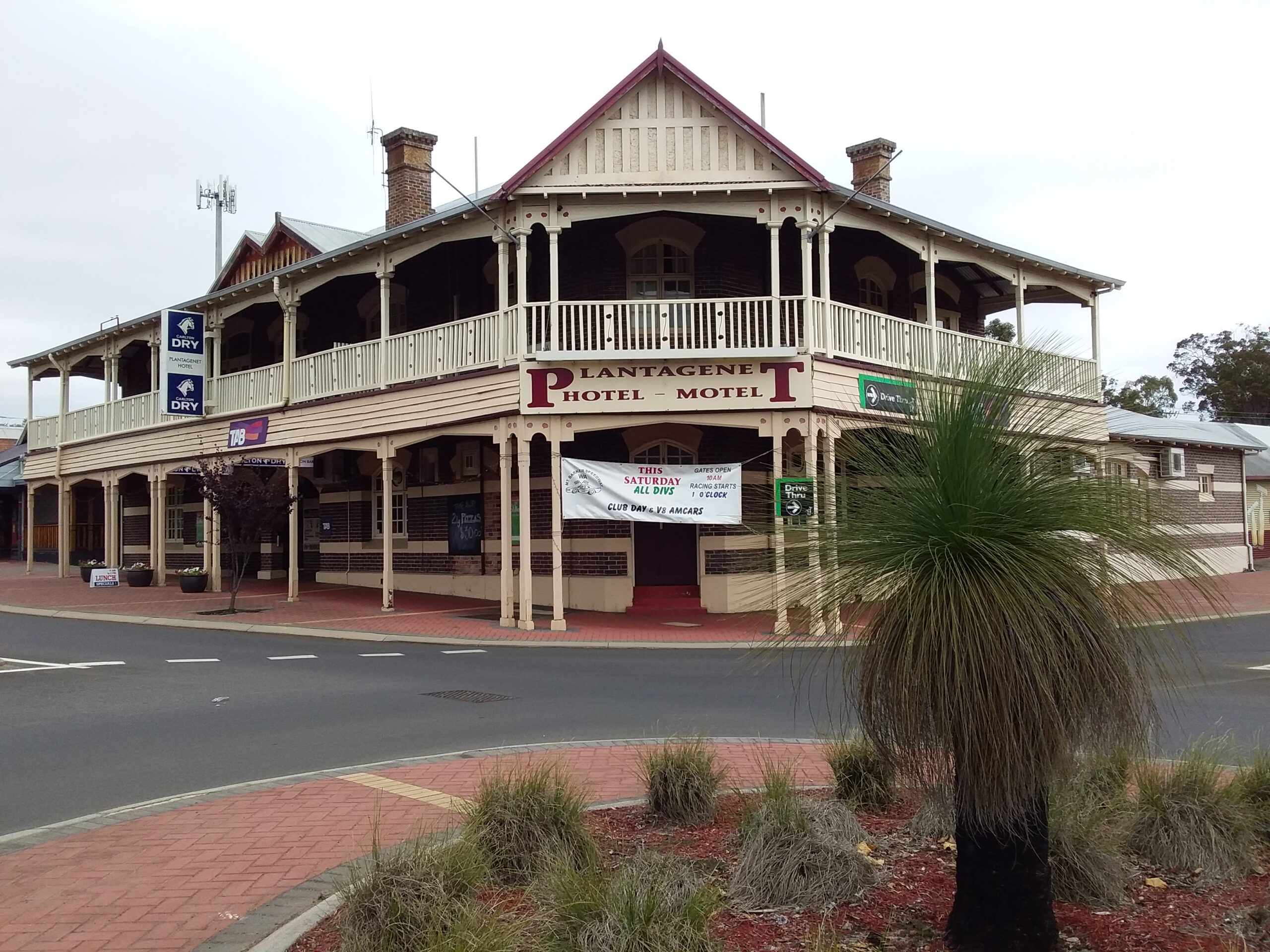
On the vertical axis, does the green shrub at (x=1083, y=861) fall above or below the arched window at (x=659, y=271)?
below

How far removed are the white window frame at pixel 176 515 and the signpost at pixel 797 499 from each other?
28662 millimetres

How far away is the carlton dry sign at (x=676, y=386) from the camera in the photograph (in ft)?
53.3

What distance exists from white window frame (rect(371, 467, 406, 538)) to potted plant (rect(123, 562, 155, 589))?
6.28 m

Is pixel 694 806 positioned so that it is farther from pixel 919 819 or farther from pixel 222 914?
pixel 222 914

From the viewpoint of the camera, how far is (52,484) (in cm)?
3180

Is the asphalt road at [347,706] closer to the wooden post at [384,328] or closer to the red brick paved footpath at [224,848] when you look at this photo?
the red brick paved footpath at [224,848]

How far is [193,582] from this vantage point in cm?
2375

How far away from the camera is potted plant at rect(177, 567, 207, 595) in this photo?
23734 mm

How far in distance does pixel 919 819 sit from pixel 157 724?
690cm

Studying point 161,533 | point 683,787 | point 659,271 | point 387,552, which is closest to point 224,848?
point 683,787

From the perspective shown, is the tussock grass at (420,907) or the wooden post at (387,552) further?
the wooden post at (387,552)

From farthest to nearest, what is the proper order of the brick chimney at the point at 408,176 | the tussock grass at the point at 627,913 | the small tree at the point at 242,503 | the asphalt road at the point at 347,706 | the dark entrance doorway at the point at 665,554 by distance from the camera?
1. the brick chimney at the point at 408,176
2. the small tree at the point at 242,503
3. the dark entrance doorway at the point at 665,554
4. the asphalt road at the point at 347,706
5. the tussock grass at the point at 627,913

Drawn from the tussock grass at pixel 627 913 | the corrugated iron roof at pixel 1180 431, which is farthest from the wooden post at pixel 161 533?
the tussock grass at pixel 627 913

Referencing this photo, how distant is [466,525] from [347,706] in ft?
37.7
